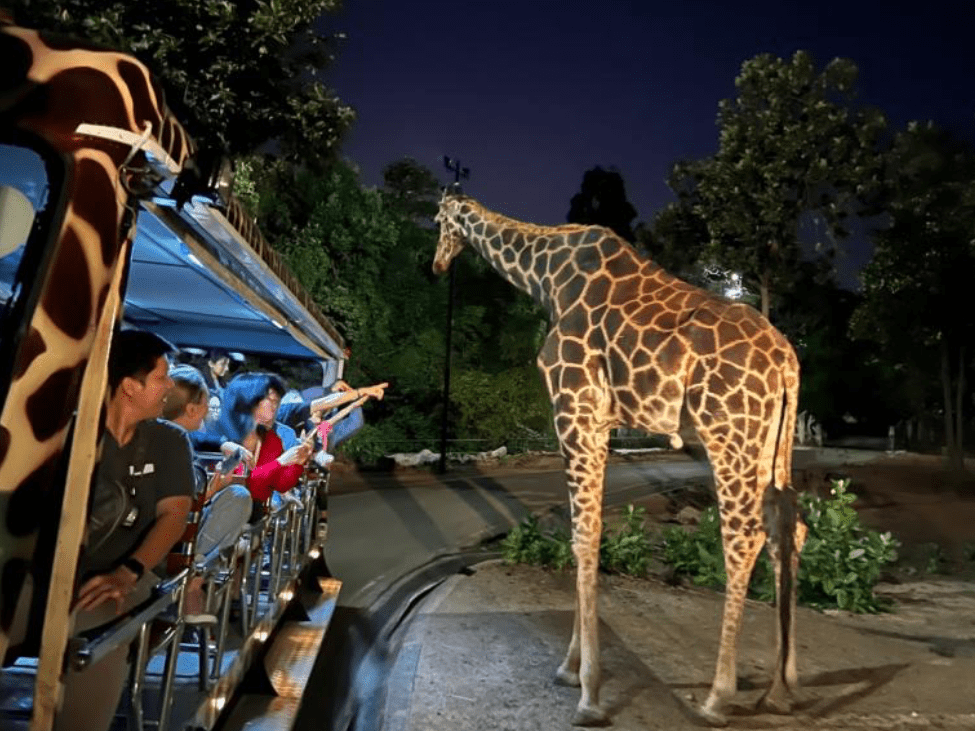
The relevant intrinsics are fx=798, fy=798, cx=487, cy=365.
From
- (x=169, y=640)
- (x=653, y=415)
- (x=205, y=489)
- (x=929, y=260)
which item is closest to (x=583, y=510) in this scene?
(x=653, y=415)

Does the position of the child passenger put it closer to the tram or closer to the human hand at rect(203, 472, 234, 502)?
the human hand at rect(203, 472, 234, 502)

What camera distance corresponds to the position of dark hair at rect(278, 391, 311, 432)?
734cm

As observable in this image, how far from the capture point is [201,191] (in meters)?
2.42

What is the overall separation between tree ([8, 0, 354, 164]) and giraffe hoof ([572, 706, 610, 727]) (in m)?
6.86

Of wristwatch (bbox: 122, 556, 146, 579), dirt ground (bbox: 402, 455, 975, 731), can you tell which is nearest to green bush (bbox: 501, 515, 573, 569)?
dirt ground (bbox: 402, 455, 975, 731)

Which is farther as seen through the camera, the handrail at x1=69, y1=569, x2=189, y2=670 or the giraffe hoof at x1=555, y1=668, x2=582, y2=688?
the giraffe hoof at x1=555, y1=668, x2=582, y2=688

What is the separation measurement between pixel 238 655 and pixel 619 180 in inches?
1220

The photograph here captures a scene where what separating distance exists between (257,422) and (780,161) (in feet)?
81.5

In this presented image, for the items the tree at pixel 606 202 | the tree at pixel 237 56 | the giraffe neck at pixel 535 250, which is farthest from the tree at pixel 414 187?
the giraffe neck at pixel 535 250

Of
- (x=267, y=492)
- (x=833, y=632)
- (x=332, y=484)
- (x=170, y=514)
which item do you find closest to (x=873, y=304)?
(x=332, y=484)

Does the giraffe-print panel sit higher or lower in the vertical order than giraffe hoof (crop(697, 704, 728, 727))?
higher

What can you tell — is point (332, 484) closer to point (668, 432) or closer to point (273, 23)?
point (273, 23)

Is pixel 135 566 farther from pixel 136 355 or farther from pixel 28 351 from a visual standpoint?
pixel 28 351

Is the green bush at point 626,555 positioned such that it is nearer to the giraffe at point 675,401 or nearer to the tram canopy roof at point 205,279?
the giraffe at point 675,401
